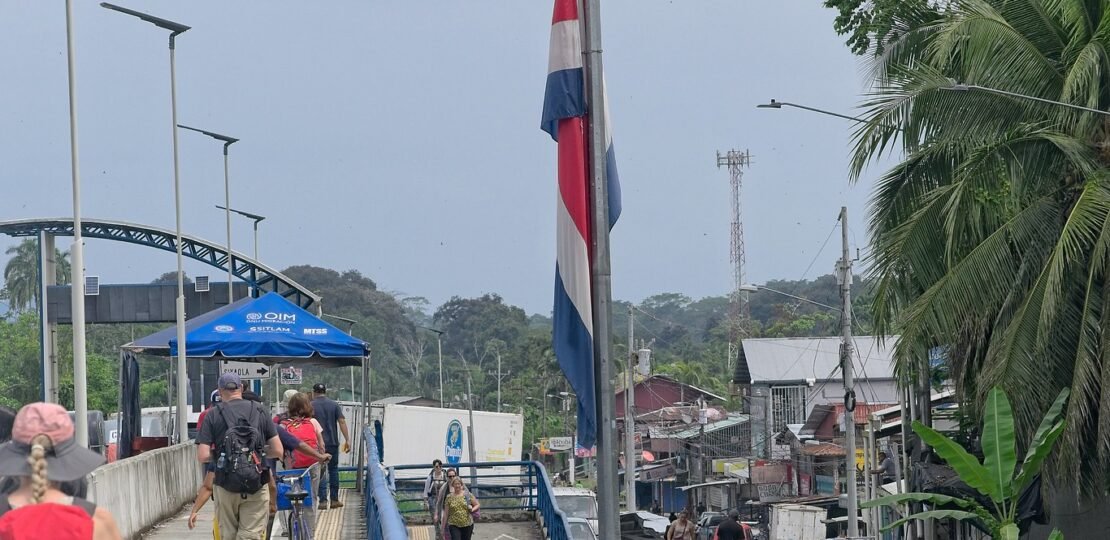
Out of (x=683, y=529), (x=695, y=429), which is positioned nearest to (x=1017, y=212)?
(x=683, y=529)

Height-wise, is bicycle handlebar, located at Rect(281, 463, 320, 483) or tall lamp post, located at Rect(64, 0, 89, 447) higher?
tall lamp post, located at Rect(64, 0, 89, 447)

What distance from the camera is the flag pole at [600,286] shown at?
31.4 ft

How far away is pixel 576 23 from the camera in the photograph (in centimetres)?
1053

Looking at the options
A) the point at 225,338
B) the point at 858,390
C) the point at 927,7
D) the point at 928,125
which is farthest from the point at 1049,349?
the point at 858,390

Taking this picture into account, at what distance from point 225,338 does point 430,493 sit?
5866mm

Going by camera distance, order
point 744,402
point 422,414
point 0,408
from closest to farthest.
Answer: point 0,408
point 422,414
point 744,402

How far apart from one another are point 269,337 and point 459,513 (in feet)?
12.8

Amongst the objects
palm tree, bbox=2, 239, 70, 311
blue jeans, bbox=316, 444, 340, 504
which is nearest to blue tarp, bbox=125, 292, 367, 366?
blue jeans, bbox=316, 444, 340, 504

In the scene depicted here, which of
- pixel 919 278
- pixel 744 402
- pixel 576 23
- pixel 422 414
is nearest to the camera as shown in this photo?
pixel 576 23

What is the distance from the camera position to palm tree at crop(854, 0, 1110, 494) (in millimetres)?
16656

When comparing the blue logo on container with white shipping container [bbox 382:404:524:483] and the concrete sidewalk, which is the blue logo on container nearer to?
white shipping container [bbox 382:404:524:483]

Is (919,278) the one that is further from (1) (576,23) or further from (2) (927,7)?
(1) (576,23)

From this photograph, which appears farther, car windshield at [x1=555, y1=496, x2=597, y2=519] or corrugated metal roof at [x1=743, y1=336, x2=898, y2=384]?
corrugated metal roof at [x1=743, y1=336, x2=898, y2=384]

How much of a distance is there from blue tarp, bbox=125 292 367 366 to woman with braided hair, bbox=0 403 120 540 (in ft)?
51.6
